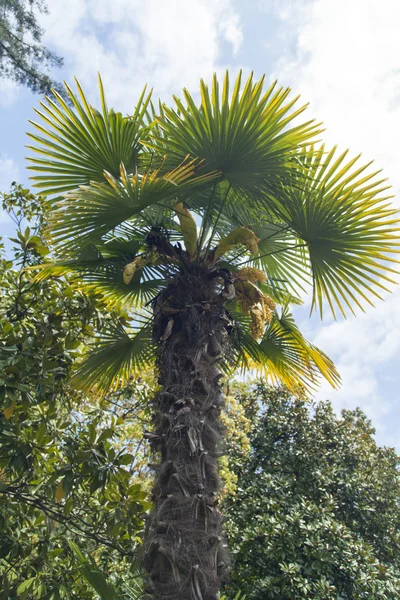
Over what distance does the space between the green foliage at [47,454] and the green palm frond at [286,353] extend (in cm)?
141

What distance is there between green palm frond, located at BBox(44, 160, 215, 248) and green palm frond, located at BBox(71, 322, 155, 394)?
1.39 m

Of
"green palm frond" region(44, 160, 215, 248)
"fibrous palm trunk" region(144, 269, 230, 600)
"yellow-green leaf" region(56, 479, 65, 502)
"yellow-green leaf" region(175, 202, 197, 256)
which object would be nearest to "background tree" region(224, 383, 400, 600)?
"yellow-green leaf" region(56, 479, 65, 502)

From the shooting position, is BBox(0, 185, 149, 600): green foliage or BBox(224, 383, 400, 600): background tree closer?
Result: BBox(0, 185, 149, 600): green foliage

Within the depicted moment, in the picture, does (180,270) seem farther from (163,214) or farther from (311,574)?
(311,574)

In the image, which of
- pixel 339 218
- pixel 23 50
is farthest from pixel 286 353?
pixel 23 50

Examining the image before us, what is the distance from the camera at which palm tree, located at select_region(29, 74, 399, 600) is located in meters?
2.75

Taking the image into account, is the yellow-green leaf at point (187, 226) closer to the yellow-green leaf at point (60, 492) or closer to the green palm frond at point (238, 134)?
the green palm frond at point (238, 134)

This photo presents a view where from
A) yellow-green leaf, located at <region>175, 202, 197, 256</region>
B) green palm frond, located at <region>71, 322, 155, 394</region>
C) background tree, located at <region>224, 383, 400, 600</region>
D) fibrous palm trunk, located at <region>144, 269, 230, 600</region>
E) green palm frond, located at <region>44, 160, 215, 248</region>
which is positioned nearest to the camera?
fibrous palm trunk, located at <region>144, 269, 230, 600</region>

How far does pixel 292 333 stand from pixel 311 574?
6.63 metres

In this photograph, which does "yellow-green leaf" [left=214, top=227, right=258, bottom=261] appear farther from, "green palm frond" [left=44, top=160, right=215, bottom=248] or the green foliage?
the green foliage

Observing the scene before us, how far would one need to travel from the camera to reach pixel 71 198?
3.01 m

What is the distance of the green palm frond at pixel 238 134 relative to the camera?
3340mm

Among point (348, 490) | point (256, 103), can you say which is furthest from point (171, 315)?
point (348, 490)

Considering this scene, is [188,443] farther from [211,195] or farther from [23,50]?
[23,50]
